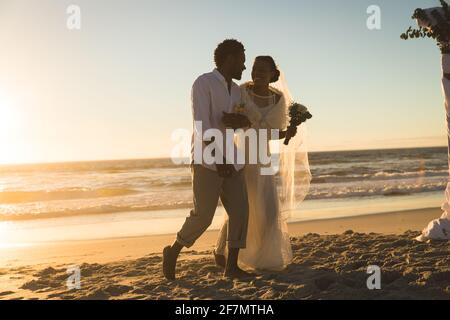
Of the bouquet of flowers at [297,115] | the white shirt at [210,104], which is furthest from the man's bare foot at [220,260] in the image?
the bouquet of flowers at [297,115]

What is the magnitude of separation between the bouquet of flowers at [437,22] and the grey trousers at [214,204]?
303 cm

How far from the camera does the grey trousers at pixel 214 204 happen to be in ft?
16.5

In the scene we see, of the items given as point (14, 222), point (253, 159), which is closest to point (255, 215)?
point (253, 159)

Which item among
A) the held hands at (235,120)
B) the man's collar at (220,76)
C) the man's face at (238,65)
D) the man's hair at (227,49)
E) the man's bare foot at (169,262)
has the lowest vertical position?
the man's bare foot at (169,262)

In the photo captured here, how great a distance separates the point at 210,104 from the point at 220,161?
57 centimetres

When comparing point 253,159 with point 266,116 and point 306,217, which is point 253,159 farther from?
point 306,217

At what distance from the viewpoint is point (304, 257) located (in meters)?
6.21

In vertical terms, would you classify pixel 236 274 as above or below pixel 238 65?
below

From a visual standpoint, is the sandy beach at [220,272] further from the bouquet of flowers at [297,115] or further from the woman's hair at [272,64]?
the woman's hair at [272,64]

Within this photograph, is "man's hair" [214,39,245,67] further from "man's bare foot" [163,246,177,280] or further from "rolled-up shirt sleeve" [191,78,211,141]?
"man's bare foot" [163,246,177,280]

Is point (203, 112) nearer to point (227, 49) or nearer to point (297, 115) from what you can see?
point (227, 49)

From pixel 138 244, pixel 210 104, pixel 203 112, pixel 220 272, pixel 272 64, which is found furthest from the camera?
pixel 138 244

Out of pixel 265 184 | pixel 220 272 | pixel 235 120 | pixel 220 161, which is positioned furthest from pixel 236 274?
pixel 235 120

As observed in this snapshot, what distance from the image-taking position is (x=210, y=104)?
16.6 ft
